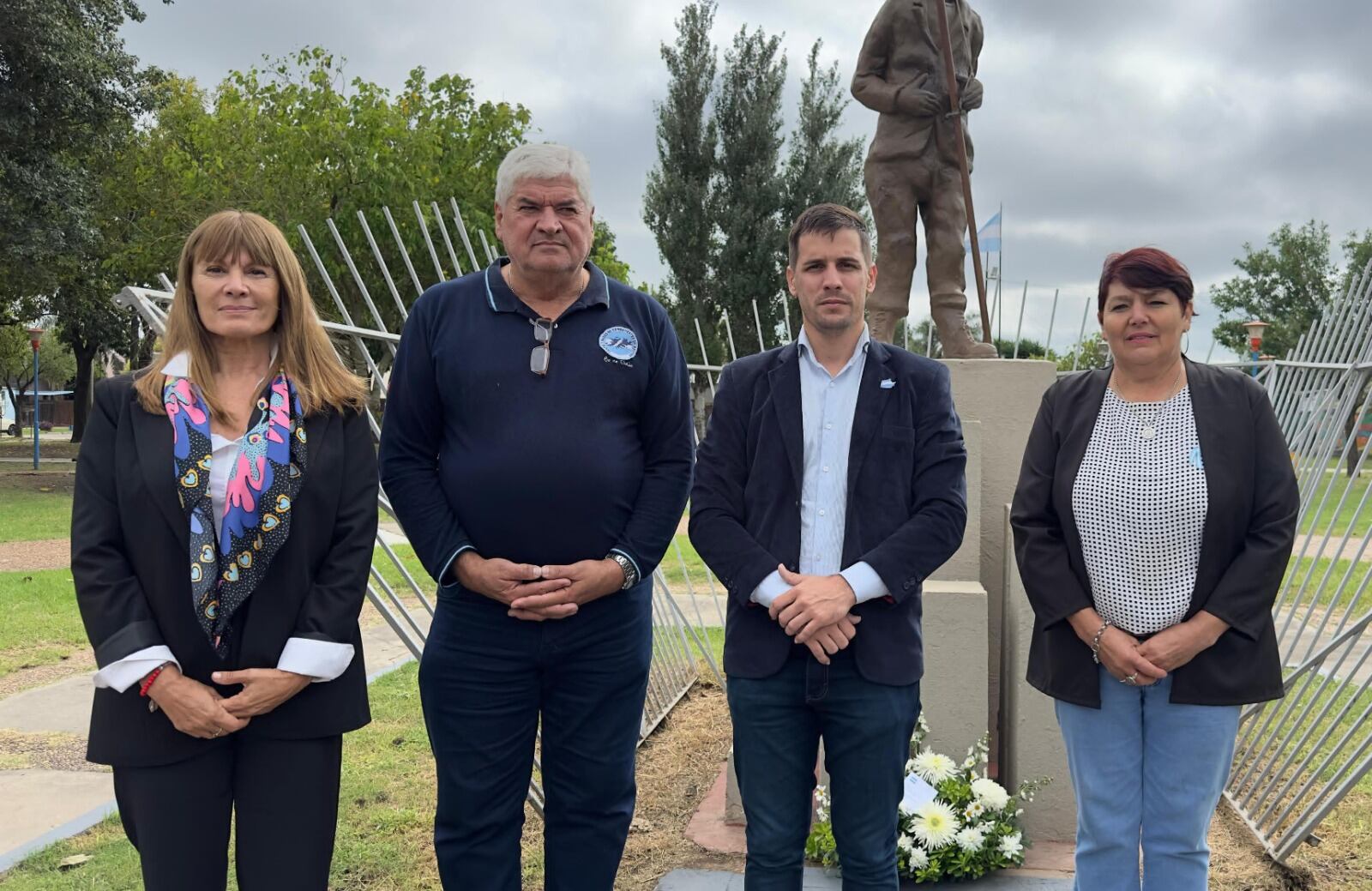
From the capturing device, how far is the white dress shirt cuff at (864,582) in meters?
→ 2.36

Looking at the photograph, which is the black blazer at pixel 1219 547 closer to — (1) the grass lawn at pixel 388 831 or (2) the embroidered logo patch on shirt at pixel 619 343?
(2) the embroidered logo patch on shirt at pixel 619 343

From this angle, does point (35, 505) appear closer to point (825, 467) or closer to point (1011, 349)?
point (1011, 349)

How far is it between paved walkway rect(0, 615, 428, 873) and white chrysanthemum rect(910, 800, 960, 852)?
7.74 feet

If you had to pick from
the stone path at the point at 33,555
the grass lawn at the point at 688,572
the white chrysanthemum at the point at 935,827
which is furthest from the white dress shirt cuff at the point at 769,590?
the stone path at the point at 33,555

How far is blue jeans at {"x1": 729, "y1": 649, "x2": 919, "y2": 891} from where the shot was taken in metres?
2.40

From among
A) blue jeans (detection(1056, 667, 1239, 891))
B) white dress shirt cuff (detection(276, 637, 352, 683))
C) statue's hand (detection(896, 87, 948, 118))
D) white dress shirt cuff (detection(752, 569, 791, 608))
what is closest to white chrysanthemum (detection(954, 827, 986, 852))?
blue jeans (detection(1056, 667, 1239, 891))

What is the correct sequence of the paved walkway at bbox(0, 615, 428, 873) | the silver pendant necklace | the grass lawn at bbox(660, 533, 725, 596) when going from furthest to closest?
the grass lawn at bbox(660, 533, 725, 596)
the paved walkway at bbox(0, 615, 428, 873)
the silver pendant necklace

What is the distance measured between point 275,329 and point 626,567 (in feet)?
3.11

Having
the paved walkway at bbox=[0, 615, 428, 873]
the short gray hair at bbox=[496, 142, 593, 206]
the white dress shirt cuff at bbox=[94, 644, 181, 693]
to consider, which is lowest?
the paved walkway at bbox=[0, 615, 428, 873]

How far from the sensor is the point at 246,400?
2.29 metres

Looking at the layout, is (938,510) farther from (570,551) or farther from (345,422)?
(345,422)

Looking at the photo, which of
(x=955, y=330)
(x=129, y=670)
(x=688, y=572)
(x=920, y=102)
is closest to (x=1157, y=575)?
(x=129, y=670)

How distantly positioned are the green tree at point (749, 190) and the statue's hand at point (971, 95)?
21.5 m

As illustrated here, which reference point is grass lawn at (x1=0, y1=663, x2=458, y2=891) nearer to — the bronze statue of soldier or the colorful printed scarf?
the colorful printed scarf
